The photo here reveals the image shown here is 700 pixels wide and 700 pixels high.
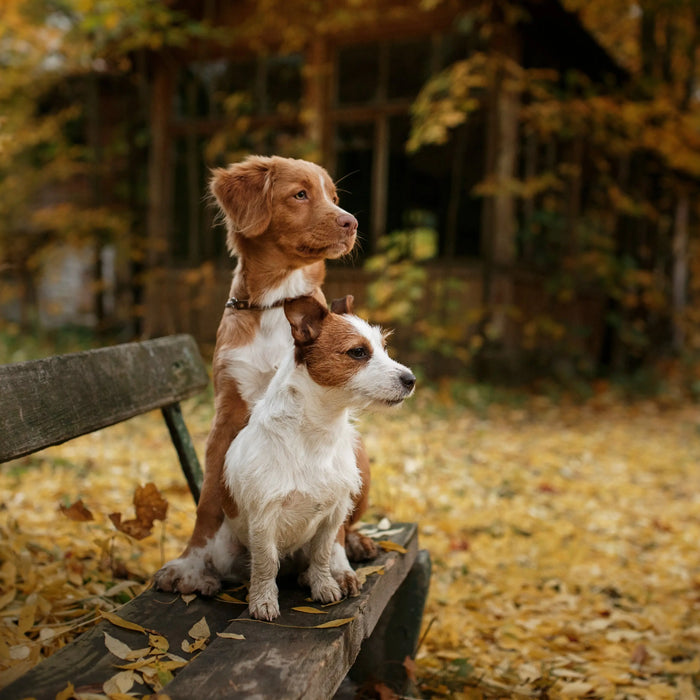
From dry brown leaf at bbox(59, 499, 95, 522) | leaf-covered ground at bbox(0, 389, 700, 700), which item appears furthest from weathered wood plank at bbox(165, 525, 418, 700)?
dry brown leaf at bbox(59, 499, 95, 522)

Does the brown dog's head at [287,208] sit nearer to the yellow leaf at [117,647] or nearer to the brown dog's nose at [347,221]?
the brown dog's nose at [347,221]

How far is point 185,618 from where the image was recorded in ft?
6.47

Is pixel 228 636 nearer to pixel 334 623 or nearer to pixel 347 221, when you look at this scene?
pixel 334 623

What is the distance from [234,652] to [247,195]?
131 centimetres

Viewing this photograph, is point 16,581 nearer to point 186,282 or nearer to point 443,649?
point 443,649

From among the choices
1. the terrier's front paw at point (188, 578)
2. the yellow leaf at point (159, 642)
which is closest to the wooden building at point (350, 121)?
the terrier's front paw at point (188, 578)

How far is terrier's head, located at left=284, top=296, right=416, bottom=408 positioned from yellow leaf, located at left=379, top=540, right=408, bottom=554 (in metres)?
0.82

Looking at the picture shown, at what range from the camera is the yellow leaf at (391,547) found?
247 cm

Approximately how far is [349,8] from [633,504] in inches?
269

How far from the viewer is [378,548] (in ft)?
8.09

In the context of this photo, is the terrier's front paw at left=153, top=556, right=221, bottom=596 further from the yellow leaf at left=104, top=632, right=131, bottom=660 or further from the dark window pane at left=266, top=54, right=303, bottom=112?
the dark window pane at left=266, top=54, right=303, bottom=112

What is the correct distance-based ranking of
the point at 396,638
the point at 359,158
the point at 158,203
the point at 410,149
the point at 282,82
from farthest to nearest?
the point at 158,203
the point at 282,82
the point at 359,158
the point at 410,149
the point at 396,638

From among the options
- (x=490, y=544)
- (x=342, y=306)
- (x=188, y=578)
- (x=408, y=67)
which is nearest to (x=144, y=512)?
(x=188, y=578)

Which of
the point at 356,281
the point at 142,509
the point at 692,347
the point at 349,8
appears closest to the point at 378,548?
the point at 142,509
